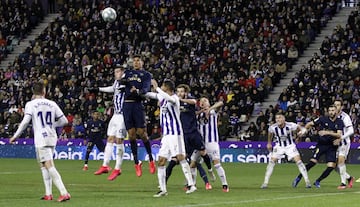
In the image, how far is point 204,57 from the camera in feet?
139

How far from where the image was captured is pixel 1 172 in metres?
26.7

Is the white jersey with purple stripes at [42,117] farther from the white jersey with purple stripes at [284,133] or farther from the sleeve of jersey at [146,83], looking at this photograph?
the white jersey with purple stripes at [284,133]

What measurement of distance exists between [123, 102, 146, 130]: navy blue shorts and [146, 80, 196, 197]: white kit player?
2.72 metres

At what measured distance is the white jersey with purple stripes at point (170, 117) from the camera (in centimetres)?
1773

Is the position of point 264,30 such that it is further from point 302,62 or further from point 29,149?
point 29,149

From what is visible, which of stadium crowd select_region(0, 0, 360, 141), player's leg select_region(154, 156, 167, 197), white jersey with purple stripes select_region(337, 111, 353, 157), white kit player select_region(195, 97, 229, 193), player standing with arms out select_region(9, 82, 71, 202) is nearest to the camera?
player standing with arms out select_region(9, 82, 71, 202)

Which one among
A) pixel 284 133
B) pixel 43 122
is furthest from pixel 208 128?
pixel 43 122

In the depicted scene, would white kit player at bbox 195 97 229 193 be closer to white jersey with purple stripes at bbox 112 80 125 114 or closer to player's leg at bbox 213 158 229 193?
player's leg at bbox 213 158 229 193

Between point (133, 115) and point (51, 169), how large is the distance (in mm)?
5095

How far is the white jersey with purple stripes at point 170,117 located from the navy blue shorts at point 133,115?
285cm

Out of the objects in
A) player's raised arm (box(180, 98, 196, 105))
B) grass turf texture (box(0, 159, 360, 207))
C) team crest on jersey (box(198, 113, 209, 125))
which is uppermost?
player's raised arm (box(180, 98, 196, 105))

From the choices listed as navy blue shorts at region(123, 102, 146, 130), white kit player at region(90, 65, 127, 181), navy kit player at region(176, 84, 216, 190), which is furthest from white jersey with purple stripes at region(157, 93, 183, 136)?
white kit player at region(90, 65, 127, 181)

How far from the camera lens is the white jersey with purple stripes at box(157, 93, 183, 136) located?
17.7 metres

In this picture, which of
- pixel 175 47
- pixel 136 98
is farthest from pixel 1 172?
pixel 175 47
